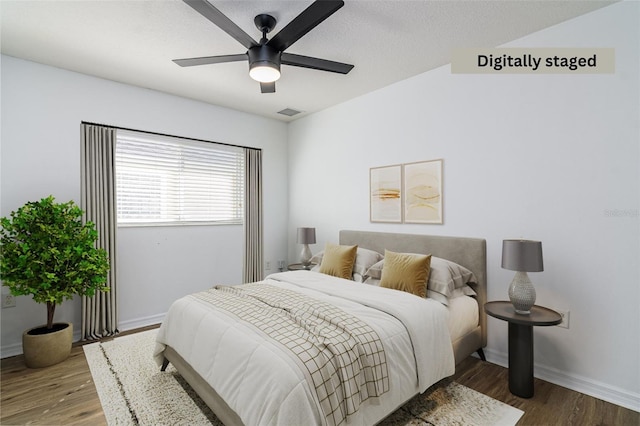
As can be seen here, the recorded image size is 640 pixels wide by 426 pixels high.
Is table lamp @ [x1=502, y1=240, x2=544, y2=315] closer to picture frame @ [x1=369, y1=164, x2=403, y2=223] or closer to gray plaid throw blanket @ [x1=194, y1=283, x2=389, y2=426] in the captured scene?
gray plaid throw blanket @ [x1=194, y1=283, x2=389, y2=426]

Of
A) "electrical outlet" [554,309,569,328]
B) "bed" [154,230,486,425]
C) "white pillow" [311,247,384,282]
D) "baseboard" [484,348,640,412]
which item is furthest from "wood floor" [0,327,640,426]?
"white pillow" [311,247,384,282]

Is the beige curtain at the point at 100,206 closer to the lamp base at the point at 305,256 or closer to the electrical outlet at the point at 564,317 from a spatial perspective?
the lamp base at the point at 305,256

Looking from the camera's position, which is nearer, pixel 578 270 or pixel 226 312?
pixel 226 312

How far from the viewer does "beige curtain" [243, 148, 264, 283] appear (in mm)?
4645

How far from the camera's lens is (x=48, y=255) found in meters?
2.71

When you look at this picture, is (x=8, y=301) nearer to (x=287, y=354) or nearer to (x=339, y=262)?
(x=287, y=354)

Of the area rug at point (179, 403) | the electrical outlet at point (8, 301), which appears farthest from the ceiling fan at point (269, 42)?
the electrical outlet at point (8, 301)

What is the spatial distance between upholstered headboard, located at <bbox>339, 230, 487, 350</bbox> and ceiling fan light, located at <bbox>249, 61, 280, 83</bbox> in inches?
84.6

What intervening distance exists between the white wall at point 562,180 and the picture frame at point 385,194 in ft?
0.89

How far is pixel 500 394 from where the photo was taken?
90.4 inches

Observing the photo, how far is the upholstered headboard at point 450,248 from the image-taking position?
2.85 meters

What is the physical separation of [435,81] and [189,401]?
3.65 metres

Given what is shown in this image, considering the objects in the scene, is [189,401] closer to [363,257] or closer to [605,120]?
[363,257]

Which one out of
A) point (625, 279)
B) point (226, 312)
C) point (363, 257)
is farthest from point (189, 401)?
point (625, 279)
